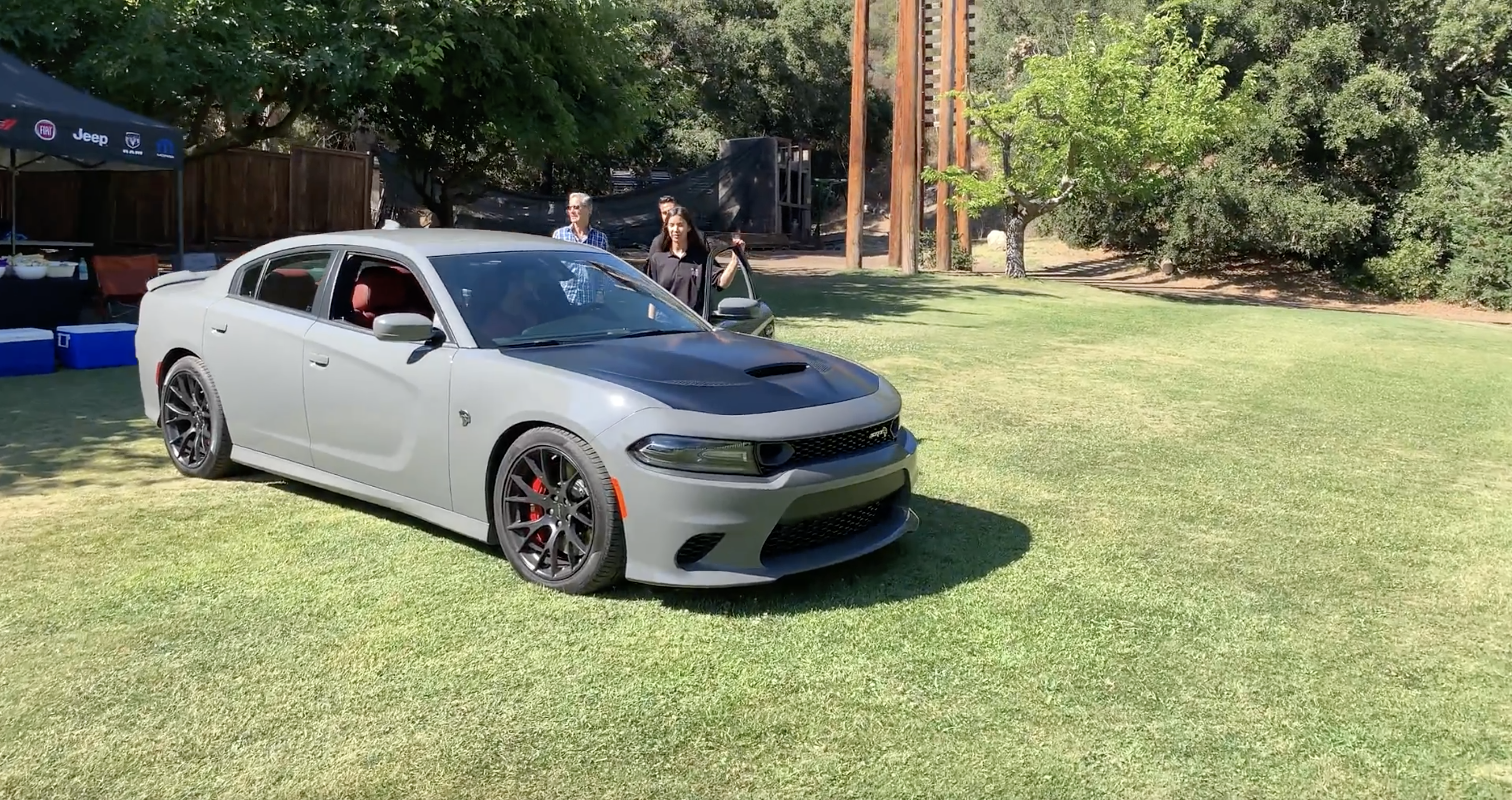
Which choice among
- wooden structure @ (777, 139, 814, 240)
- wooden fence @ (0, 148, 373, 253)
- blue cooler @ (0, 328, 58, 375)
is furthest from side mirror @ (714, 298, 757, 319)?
wooden structure @ (777, 139, 814, 240)

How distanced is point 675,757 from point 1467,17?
30483 mm

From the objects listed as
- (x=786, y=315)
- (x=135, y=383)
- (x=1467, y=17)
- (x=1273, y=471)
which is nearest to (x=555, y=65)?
(x=786, y=315)

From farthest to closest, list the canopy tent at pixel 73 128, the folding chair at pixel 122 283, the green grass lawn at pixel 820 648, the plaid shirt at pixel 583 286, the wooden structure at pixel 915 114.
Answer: the wooden structure at pixel 915 114 → the folding chair at pixel 122 283 → the canopy tent at pixel 73 128 → the plaid shirt at pixel 583 286 → the green grass lawn at pixel 820 648

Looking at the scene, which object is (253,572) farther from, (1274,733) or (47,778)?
(1274,733)

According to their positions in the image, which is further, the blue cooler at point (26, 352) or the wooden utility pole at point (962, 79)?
the wooden utility pole at point (962, 79)

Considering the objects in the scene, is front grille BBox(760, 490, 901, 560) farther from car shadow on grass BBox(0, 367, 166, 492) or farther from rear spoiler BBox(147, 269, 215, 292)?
rear spoiler BBox(147, 269, 215, 292)

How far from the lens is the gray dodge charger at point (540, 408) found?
447 cm

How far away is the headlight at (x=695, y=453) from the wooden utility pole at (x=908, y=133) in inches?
804

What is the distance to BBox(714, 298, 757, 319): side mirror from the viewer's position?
614 centimetres

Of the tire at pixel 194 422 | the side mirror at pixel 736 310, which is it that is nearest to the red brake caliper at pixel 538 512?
the side mirror at pixel 736 310

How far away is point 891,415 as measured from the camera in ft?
16.4

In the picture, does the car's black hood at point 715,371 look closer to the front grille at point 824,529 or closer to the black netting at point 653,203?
the front grille at point 824,529

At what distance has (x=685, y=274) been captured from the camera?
7.75m

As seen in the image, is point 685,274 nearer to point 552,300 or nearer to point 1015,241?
point 552,300
